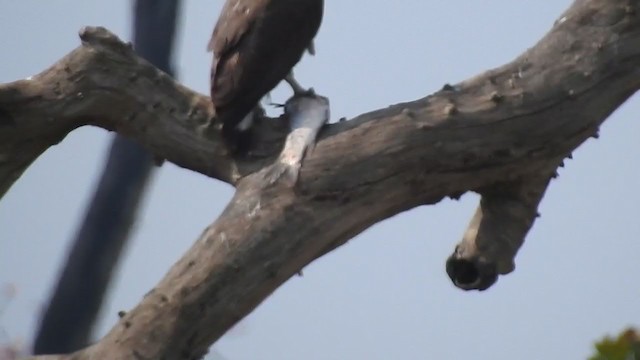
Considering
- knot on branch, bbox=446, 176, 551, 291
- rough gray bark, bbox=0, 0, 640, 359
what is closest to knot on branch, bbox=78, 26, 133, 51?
rough gray bark, bbox=0, 0, 640, 359

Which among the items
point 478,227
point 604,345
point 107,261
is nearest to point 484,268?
point 478,227

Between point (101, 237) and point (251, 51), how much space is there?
1.55 metres

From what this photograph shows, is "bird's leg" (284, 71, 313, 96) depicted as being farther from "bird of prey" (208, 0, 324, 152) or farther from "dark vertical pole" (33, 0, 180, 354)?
"dark vertical pole" (33, 0, 180, 354)

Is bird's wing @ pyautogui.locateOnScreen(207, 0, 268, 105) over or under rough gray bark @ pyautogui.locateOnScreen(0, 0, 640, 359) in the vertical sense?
over

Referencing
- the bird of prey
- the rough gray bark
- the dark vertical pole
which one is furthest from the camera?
the dark vertical pole

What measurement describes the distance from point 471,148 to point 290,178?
56cm

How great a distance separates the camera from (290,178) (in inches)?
142

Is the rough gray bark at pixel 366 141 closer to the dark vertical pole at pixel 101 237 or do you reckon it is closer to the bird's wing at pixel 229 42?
the bird's wing at pixel 229 42

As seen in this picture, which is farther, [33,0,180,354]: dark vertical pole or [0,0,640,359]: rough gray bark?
[33,0,180,354]: dark vertical pole

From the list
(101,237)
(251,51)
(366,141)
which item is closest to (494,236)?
(366,141)

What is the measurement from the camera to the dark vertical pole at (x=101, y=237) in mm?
5156

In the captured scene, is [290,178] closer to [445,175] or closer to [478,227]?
[445,175]

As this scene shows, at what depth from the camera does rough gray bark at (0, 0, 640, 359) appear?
138 inches

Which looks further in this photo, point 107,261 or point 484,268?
point 107,261
